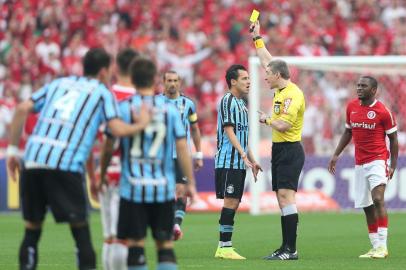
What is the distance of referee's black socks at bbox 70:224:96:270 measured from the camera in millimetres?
9008

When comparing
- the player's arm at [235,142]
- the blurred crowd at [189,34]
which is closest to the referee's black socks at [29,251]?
the player's arm at [235,142]

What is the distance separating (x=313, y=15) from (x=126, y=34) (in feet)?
16.6

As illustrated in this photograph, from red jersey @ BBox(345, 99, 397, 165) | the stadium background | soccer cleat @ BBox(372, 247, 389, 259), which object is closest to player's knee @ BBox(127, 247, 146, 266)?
soccer cleat @ BBox(372, 247, 389, 259)

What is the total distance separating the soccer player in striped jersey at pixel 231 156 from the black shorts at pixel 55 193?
162 inches

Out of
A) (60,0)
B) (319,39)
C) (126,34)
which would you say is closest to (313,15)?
(319,39)

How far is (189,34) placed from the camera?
28062 mm

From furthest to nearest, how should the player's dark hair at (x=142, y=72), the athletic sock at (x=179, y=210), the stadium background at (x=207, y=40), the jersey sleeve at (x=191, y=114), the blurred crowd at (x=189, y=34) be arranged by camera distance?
the blurred crowd at (x=189, y=34) → the stadium background at (x=207, y=40) → the jersey sleeve at (x=191, y=114) → the athletic sock at (x=179, y=210) → the player's dark hair at (x=142, y=72)

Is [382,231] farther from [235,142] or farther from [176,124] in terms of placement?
[176,124]

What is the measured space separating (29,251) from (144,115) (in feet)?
5.31

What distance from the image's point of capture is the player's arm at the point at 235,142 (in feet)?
41.9

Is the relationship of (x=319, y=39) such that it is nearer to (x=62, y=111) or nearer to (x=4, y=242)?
(x=4, y=242)

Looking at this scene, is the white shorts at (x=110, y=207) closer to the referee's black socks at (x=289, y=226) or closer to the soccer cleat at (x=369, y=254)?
the referee's black socks at (x=289, y=226)

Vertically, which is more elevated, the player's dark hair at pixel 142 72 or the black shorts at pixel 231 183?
the player's dark hair at pixel 142 72

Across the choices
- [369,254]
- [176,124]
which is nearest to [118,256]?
[176,124]
